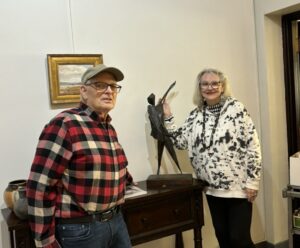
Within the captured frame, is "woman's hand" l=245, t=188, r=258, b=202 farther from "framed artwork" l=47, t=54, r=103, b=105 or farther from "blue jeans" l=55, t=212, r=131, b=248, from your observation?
"framed artwork" l=47, t=54, r=103, b=105

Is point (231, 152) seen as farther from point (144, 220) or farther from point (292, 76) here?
point (292, 76)

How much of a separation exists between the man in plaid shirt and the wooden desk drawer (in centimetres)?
40

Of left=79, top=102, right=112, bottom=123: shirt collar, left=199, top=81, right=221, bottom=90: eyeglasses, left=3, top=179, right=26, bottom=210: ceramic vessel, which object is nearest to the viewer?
left=79, top=102, right=112, bottom=123: shirt collar

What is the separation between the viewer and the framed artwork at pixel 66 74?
2062mm

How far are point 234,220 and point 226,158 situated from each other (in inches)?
14.9

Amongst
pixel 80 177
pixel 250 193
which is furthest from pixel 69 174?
pixel 250 193

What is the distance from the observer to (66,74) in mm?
2107

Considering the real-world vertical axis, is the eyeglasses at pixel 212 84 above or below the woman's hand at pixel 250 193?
above

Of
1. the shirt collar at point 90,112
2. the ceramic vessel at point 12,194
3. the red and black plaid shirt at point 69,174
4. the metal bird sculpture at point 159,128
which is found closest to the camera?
the red and black plaid shirt at point 69,174

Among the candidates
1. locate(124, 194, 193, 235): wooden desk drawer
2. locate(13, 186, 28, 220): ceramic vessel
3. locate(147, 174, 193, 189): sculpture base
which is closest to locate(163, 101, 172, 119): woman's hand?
locate(147, 174, 193, 189): sculpture base

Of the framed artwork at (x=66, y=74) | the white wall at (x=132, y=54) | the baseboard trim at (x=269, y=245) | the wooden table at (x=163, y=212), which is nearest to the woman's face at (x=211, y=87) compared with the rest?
the white wall at (x=132, y=54)

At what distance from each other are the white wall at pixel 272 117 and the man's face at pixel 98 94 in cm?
168

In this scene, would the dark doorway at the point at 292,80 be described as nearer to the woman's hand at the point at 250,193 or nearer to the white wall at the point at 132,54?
the white wall at the point at 132,54

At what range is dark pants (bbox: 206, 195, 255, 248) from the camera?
206 cm
